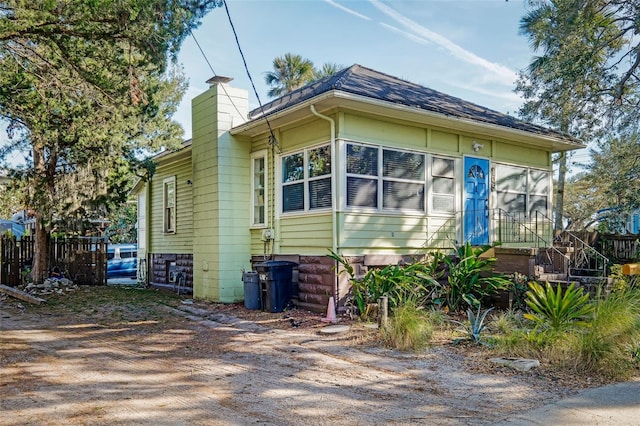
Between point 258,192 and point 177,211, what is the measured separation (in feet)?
13.9

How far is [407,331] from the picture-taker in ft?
22.5

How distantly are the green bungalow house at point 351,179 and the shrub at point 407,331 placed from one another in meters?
2.33

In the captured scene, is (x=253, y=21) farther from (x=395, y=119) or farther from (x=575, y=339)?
(x=575, y=339)

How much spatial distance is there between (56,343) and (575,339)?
7022mm

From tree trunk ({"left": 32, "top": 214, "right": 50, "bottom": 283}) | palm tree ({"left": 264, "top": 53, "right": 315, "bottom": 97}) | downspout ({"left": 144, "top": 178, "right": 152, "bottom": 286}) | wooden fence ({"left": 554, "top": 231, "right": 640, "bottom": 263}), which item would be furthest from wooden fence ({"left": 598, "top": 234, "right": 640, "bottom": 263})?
palm tree ({"left": 264, "top": 53, "right": 315, "bottom": 97})

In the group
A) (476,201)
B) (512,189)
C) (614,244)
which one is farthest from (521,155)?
(614,244)

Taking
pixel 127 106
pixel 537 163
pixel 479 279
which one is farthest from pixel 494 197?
pixel 127 106

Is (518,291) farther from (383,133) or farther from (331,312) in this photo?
(383,133)

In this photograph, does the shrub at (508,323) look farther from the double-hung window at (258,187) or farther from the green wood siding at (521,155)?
the double-hung window at (258,187)

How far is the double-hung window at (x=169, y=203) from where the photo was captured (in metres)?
15.2

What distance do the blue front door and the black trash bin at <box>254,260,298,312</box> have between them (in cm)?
448

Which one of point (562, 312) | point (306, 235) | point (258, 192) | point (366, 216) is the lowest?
point (562, 312)

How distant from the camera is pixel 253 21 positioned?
30.1 ft

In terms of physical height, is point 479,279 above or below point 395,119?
Answer: below
